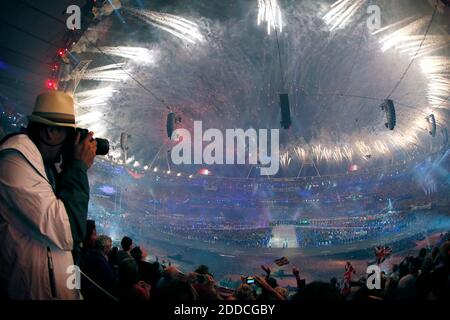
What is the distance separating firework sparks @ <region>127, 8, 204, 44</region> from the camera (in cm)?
799

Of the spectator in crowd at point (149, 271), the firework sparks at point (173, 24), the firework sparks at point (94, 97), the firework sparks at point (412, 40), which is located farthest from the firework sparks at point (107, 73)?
the firework sparks at point (412, 40)

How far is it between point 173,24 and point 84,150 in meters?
8.30

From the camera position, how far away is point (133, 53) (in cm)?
989

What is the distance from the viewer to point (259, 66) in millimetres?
12055

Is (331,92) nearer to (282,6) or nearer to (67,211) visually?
(282,6)

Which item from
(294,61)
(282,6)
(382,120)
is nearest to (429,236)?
(382,120)

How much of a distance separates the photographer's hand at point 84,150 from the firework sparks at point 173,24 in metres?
7.25

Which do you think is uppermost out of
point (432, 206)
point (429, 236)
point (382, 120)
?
point (382, 120)

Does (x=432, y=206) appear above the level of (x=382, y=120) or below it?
below

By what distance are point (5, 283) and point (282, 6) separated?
28.3 feet

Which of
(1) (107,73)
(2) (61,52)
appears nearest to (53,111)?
(2) (61,52)

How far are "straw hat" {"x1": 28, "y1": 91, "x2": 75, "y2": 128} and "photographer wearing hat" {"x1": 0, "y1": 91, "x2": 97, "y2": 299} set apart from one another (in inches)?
4.1

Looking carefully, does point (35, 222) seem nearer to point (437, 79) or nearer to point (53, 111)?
point (53, 111)

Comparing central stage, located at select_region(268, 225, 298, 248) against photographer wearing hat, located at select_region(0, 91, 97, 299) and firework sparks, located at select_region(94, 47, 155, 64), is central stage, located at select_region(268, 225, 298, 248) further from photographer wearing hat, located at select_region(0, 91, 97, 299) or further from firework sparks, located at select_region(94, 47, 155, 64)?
photographer wearing hat, located at select_region(0, 91, 97, 299)
